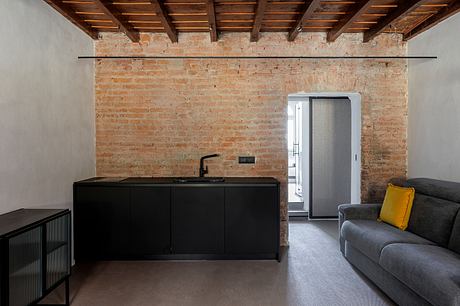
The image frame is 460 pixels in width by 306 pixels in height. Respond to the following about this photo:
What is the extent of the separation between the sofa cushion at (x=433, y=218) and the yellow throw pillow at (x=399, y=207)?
7 cm

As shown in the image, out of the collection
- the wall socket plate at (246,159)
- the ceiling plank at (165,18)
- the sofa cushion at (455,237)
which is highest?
the ceiling plank at (165,18)

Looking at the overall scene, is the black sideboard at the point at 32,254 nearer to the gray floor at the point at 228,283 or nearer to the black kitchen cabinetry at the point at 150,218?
the gray floor at the point at 228,283

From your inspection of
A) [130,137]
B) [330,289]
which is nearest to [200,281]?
[330,289]

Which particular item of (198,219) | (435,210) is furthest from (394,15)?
(198,219)

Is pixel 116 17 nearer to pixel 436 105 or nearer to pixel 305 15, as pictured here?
pixel 305 15

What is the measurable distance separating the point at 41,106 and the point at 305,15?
3.10 metres

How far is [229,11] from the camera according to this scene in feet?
Answer: 12.9

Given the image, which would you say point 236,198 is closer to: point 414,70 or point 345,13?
point 345,13

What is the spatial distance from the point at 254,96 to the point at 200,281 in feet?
8.55

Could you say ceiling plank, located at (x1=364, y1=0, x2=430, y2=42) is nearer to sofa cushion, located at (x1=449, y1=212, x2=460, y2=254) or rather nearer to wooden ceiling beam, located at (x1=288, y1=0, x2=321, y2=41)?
wooden ceiling beam, located at (x1=288, y1=0, x2=321, y2=41)

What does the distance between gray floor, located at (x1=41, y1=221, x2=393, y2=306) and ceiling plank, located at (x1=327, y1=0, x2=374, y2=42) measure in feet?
9.85

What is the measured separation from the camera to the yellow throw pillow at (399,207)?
3.61 m

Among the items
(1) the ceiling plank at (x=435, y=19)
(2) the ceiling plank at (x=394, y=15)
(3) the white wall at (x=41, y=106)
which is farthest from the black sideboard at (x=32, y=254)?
(1) the ceiling plank at (x=435, y=19)

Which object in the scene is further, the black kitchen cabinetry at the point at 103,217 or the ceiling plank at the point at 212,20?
the black kitchen cabinetry at the point at 103,217
